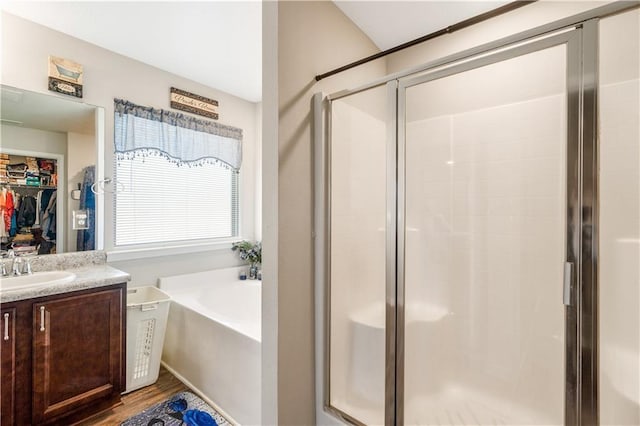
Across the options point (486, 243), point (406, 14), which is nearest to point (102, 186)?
point (406, 14)

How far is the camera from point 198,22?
6.67ft

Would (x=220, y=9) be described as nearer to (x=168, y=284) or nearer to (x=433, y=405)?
(x=168, y=284)

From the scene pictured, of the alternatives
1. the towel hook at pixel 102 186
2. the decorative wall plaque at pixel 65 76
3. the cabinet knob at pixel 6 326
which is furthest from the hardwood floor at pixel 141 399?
the decorative wall plaque at pixel 65 76

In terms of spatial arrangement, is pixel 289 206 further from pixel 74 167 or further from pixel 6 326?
pixel 74 167

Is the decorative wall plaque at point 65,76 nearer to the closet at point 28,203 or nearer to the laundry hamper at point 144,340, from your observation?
the closet at point 28,203

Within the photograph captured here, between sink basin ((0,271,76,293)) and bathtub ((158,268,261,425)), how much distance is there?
28.4 inches

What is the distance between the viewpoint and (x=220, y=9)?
75.0 inches

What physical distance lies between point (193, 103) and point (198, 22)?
99cm

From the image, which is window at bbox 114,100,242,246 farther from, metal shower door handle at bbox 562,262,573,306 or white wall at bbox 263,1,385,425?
metal shower door handle at bbox 562,262,573,306

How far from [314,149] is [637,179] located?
1.30 metres

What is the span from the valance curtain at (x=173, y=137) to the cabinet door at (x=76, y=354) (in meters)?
1.25

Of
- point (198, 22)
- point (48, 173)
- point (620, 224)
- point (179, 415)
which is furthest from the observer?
point (48, 173)

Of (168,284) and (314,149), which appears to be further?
(168,284)

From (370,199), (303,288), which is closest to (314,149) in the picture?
(370,199)
